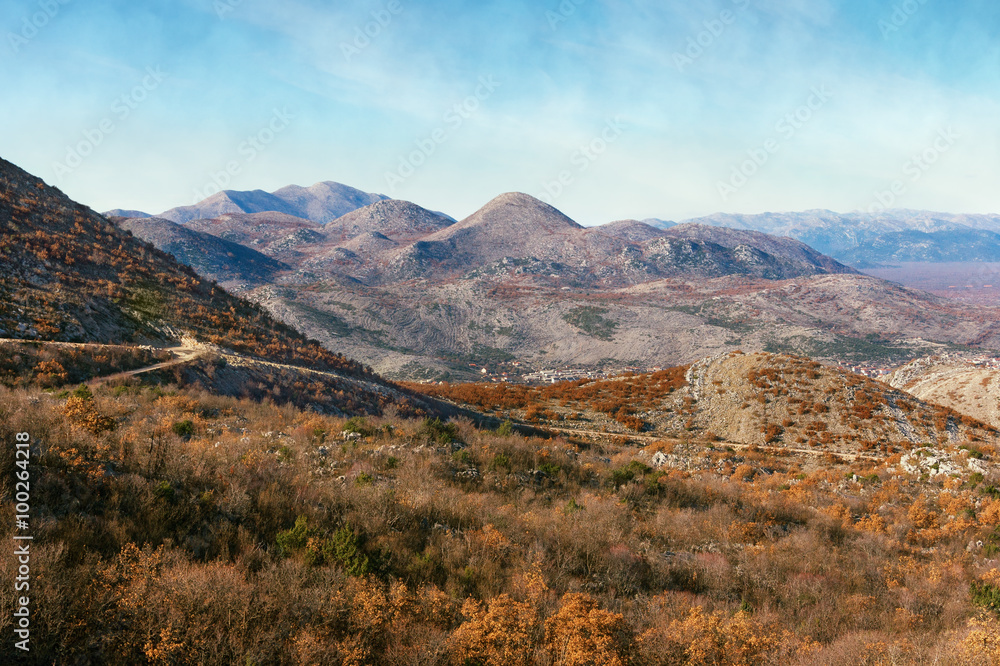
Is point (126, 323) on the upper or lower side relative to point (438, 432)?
upper

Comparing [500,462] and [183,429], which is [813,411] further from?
[183,429]

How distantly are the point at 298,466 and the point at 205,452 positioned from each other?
6.60 feet

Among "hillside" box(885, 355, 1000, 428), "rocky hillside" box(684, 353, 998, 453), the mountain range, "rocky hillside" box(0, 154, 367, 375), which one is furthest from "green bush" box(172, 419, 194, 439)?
the mountain range

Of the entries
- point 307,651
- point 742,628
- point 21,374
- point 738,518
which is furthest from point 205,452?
point 738,518

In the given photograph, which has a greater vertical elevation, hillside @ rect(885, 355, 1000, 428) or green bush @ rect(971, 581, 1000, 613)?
hillside @ rect(885, 355, 1000, 428)

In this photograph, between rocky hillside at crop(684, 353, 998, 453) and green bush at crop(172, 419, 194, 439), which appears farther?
rocky hillside at crop(684, 353, 998, 453)

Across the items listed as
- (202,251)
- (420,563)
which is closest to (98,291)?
(420,563)

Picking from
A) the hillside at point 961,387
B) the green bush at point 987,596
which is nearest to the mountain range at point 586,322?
the hillside at point 961,387

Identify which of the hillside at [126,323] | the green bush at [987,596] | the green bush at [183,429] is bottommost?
the green bush at [987,596]

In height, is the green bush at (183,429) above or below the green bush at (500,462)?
above

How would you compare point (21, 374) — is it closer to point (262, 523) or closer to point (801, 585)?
point (262, 523)

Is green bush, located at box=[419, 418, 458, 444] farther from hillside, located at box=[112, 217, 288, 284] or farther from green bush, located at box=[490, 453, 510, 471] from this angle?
hillside, located at box=[112, 217, 288, 284]

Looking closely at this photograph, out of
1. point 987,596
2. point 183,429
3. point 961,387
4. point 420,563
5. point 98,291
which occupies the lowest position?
point 987,596

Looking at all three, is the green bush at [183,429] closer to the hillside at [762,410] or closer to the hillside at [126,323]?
the hillside at [126,323]
